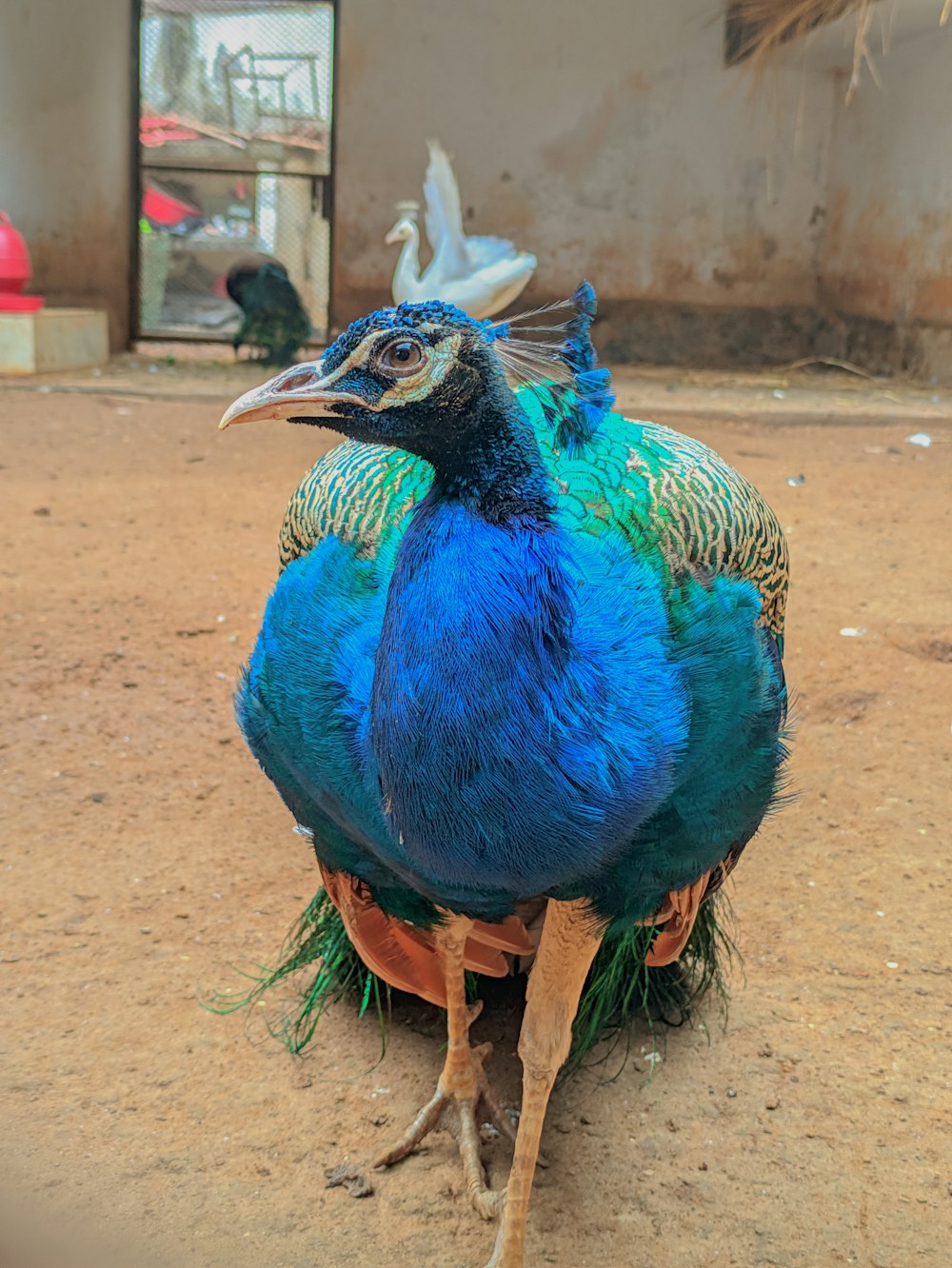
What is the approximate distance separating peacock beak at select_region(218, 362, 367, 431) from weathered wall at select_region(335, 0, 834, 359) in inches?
361

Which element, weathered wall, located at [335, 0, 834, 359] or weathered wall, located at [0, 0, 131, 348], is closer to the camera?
weathered wall, located at [0, 0, 131, 348]

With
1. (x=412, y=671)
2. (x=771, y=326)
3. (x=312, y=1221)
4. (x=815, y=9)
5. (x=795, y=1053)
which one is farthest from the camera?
(x=771, y=326)

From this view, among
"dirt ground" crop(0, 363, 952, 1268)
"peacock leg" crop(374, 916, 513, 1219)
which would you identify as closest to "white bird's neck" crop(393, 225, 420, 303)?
"dirt ground" crop(0, 363, 952, 1268)

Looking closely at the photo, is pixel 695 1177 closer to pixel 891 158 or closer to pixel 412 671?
pixel 412 671

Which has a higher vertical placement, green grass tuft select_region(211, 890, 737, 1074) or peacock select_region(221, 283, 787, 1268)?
peacock select_region(221, 283, 787, 1268)

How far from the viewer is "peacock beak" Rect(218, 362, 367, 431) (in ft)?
5.25

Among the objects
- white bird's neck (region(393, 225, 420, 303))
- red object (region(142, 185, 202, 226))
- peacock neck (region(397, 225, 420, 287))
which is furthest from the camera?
red object (region(142, 185, 202, 226))

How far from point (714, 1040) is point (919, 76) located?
9.34 meters

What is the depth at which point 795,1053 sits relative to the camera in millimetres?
2412

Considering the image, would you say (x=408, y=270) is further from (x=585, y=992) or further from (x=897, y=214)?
(x=585, y=992)

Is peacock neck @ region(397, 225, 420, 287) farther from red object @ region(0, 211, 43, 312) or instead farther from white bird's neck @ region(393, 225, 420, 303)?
red object @ region(0, 211, 43, 312)

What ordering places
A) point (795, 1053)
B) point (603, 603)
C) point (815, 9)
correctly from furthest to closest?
1. point (815, 9)
2. point (795, 1053)
3. point (603, 603)

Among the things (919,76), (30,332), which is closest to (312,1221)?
(30,332)

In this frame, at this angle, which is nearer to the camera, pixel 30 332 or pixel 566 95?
pixel 30 332
